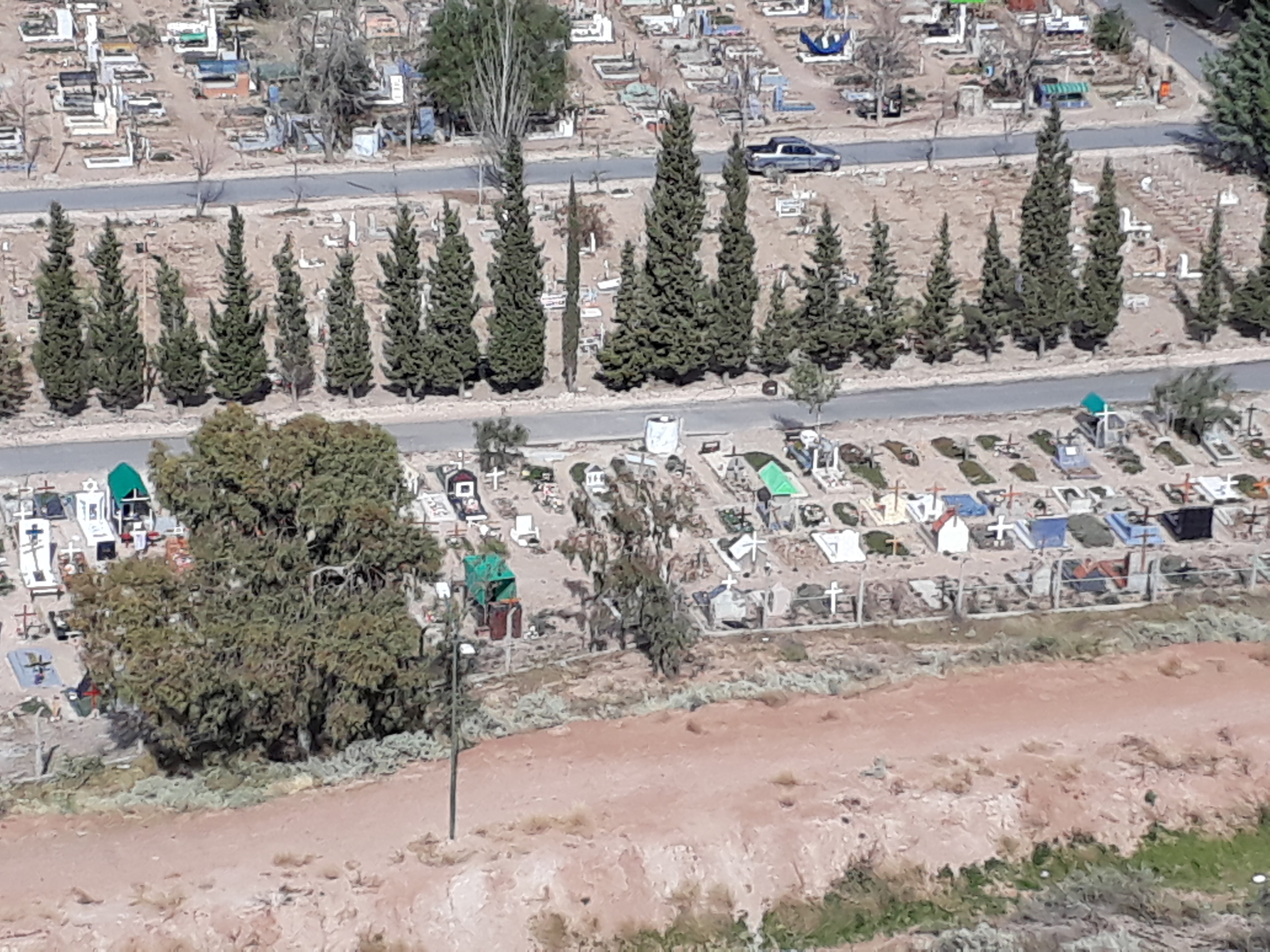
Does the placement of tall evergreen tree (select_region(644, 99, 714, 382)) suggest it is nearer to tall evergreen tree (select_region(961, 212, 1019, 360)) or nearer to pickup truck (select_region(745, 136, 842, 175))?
tall evergreen tree (select_region(961, 212, 1019, 360))

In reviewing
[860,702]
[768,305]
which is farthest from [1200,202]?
[860,702]

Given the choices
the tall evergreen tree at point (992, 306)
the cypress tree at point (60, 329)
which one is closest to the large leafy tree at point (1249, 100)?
the tall evergreen tree at point (992, 306)

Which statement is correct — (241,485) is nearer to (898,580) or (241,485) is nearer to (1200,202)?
(898,580)

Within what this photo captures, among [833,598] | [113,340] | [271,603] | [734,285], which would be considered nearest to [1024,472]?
[833,598]

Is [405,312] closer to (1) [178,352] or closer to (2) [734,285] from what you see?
(1) [178,352]

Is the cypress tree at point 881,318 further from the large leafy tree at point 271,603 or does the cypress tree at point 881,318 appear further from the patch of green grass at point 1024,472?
the large leafy tree at point 271,603
